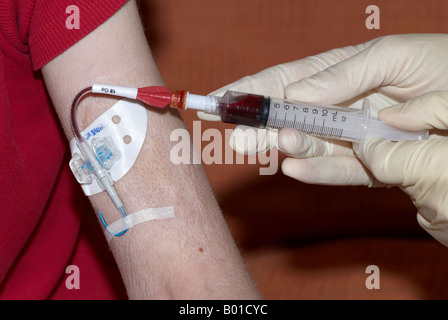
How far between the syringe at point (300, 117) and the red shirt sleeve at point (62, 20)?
0.79 ft

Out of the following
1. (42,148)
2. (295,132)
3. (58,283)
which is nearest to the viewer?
(295,132)

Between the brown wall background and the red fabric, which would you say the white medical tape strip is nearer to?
the red fabric

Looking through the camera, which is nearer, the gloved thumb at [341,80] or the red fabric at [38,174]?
the red fabric at [38,174]

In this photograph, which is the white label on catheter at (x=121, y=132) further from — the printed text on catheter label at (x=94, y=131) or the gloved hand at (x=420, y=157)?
the gloved hand at (x=420, y=157)

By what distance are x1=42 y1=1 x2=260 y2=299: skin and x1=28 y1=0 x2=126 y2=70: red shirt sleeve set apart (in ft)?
0.07

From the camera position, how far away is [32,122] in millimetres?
1120

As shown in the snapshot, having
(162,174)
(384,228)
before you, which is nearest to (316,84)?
(162,174)

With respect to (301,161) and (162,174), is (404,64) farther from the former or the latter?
(162,174)

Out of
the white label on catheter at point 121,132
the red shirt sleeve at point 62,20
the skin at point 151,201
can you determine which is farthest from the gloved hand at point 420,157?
the red shirt sleeve at point 62,20

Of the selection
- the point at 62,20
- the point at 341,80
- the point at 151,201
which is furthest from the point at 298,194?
the point at 62,20

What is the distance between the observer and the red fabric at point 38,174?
3.00ft

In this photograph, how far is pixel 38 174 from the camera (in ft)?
3.81

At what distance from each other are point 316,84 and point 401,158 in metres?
0.25

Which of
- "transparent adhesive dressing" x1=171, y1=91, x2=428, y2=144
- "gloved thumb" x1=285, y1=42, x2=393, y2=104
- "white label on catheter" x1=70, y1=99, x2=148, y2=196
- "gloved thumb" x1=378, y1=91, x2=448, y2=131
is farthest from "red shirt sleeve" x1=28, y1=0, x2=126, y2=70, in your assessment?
"gloved thumb" x1=378, y1=91, x2=448, y2=131
